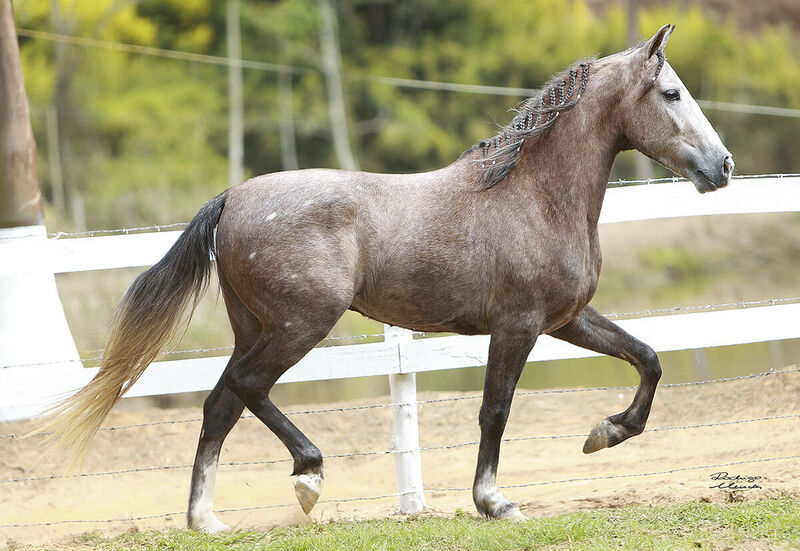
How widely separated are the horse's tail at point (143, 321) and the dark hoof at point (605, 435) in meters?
1.89

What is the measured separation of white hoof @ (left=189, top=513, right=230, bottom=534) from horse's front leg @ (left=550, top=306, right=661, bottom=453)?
169 centimetres

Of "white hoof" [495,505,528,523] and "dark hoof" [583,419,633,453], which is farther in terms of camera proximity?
"dark hoof" [583,419,633,453]

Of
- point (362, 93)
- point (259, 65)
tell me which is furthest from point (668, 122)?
point (362, 93)

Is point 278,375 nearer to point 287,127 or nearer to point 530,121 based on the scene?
point 530,121

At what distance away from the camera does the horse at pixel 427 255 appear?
3.88 meters

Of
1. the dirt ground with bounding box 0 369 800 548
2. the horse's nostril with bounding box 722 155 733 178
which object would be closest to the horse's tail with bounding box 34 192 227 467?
the dirt ground with bounding box 0 369 800 548

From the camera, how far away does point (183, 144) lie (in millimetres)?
20672

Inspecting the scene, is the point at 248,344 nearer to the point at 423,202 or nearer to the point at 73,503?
the point at 423,202

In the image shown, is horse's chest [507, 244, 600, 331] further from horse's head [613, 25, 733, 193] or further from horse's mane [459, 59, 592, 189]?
horse's head [613, 25, 733, 193]

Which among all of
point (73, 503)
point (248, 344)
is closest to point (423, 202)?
point (248, 344)

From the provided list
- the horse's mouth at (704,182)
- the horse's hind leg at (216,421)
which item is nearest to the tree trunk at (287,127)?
the horse's hind leg at (216,421)

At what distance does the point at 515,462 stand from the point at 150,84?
1784 centimetres

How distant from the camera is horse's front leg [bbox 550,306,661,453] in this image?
13.9 feet

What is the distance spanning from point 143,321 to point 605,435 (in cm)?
214
